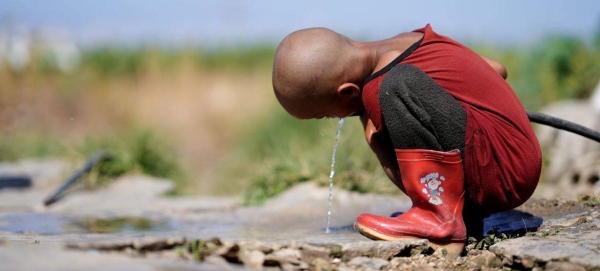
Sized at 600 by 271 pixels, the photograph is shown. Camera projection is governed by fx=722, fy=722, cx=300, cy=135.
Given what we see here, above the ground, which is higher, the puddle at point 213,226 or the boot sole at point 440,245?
the puddle at point 213,226

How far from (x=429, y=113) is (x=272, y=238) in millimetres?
879

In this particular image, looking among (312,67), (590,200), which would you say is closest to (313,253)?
(312,67)

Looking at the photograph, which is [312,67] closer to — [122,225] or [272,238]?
[272,238]

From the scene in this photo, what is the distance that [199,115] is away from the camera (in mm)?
13242

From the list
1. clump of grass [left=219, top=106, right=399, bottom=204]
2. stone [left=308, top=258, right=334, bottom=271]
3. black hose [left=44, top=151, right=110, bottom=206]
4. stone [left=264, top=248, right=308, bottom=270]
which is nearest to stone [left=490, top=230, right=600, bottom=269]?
stone [left=308, top=258, right=334, bottom=271]

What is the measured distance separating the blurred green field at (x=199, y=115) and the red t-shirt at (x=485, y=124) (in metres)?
2.18

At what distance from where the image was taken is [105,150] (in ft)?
22.1

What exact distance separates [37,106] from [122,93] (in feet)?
6.54

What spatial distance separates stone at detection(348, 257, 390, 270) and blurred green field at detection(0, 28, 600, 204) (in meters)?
2.28

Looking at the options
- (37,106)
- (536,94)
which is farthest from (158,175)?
(37,106)

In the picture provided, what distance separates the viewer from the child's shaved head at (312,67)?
2.95 m

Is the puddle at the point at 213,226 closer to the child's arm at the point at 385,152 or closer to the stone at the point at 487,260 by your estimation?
the child's arm at the point at 385,152

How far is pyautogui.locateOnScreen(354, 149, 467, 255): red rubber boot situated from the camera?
2855 millimetres

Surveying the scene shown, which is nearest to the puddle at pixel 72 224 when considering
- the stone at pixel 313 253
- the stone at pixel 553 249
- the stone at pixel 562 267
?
the stone at pixel 313 253
